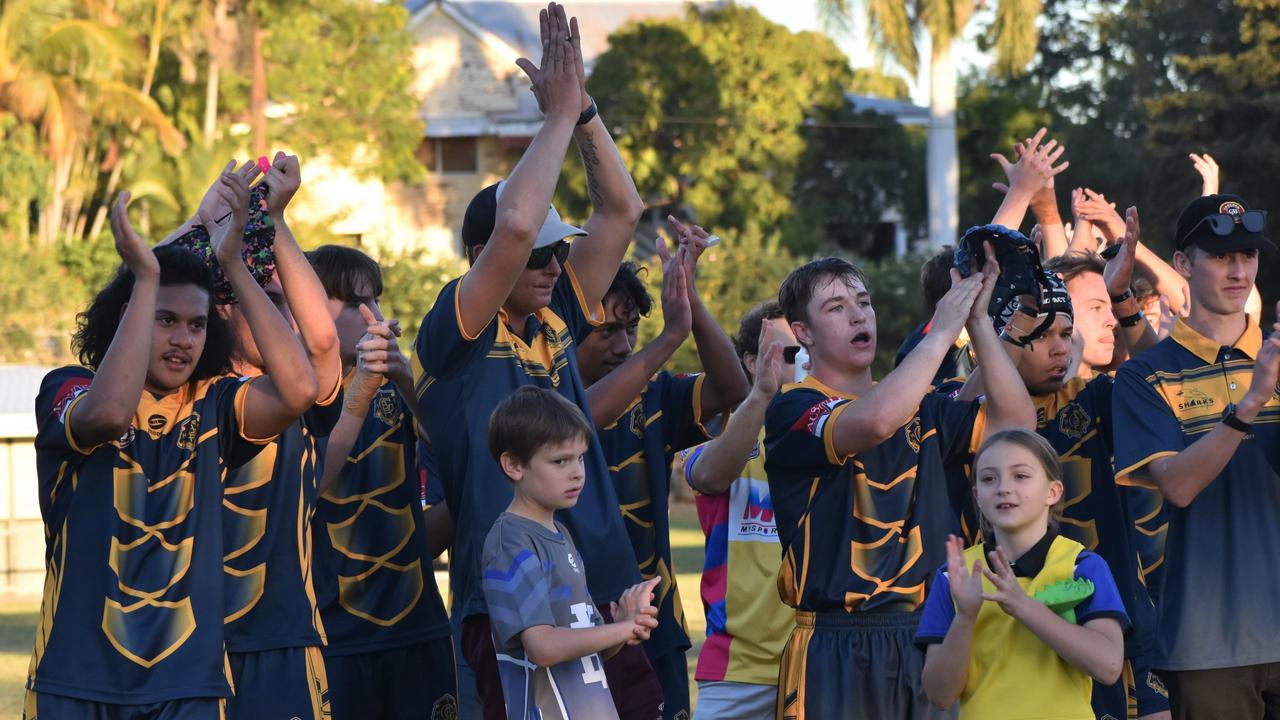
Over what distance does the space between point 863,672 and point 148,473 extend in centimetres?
238

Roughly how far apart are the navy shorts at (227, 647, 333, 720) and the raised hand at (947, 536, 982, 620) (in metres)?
2.11

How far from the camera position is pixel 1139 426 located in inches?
226

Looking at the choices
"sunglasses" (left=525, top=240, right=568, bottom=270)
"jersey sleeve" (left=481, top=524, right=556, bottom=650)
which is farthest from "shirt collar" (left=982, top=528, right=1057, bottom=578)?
"sunglasses" (left=525, top=240, right=568, bottom=270)

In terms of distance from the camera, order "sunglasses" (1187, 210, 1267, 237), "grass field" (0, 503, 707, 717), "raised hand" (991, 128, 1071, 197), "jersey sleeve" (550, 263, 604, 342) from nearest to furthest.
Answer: "jersey sleeve" (550, 263, 604, 342)
"sunglasses" (1187, 210, 1267, 237)
"raised hand" (991, 128, 1071, 197)
"grass field" (0, 503, 707, 717)

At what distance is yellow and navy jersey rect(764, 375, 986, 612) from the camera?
5.30 m

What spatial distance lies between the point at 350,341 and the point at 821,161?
36459 millimetres

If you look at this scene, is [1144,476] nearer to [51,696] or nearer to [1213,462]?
[1213,462]

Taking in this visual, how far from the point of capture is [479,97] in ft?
149

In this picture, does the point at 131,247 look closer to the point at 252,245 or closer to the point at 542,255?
the point at 252,245

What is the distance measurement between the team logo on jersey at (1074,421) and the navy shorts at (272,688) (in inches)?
115

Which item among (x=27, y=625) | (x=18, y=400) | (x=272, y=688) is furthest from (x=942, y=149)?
(x=272, y=688)

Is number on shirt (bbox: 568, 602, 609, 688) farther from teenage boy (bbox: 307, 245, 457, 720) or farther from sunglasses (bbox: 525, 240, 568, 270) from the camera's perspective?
teenage boy (bbox: 307, 245, 457, 720)

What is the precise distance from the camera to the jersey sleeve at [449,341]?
5004 mm

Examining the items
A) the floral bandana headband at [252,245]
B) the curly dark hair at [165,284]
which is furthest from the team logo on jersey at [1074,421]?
the curly dark hair at [165,284]
